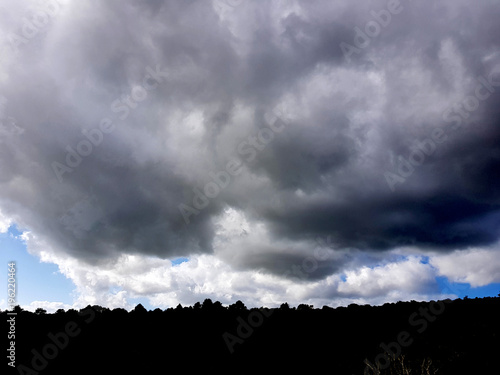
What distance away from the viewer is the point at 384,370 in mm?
22953

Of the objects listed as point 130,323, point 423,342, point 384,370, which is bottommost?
point 384,370

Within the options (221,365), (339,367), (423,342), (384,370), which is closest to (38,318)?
(221,365)

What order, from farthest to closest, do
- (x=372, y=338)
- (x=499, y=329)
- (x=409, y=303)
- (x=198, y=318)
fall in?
(x=198, y=318)
(x=409, y=303)
(x=372, y=338)
(x=499, y=329)

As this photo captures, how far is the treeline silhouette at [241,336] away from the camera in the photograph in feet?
92.4

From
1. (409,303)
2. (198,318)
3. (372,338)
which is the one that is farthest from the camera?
(198,318)

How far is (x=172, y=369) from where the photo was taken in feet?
101

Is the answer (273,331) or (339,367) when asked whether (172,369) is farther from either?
(339,367)

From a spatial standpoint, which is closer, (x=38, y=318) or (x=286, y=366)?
(x=286, y=366)

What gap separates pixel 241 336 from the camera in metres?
32.5

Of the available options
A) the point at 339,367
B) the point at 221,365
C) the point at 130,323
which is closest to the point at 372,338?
the point at 339,367

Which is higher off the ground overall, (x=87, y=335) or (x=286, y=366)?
(x=87, y=335)

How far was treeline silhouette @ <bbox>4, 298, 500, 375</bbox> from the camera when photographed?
92.4 ft

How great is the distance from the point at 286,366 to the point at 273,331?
3.44 metres

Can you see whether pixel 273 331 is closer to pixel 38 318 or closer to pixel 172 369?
pixel 172 369
